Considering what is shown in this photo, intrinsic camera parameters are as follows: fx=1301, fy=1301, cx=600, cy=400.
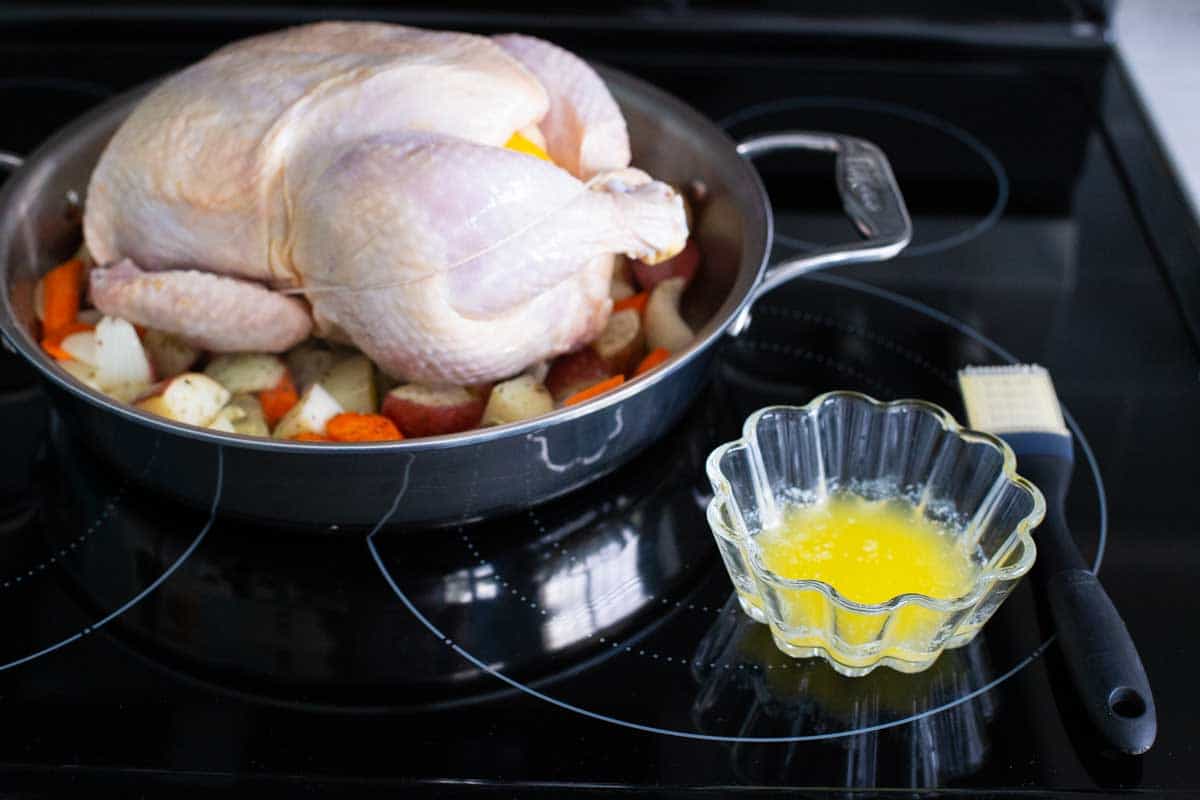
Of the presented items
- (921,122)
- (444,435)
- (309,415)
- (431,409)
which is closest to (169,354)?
(309,415)

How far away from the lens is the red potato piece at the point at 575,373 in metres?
1.34

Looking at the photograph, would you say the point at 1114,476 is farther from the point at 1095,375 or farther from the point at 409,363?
the point at 409,363

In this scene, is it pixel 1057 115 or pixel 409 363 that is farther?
pixel 1057 115

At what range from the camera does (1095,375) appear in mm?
1423

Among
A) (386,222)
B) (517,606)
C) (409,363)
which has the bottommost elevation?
(517,606)

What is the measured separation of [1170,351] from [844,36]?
721 millimetres

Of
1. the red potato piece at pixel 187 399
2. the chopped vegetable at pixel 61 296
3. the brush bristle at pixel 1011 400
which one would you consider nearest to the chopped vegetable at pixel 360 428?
the red potato piece at pixel 187 399

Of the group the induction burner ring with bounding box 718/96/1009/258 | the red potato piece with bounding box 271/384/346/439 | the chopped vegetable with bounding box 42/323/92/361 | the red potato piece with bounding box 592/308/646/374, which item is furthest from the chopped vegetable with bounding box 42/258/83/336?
the induction burner ring with bounding box 718/96/1009/258

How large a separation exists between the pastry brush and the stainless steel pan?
0.19 m

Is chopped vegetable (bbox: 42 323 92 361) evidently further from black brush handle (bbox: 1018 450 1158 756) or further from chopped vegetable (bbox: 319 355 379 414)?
black brush handle (bbox: 1018 450 1158 756)

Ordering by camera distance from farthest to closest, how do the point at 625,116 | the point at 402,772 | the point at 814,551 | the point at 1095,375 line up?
the point at 625,116 → the point at 1095,375 → the point at 814,551 → the point at 402,772

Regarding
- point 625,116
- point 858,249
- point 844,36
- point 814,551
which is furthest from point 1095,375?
point 844,36

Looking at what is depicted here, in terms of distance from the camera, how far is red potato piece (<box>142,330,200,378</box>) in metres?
1.35

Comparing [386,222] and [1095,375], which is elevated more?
[386,222]
